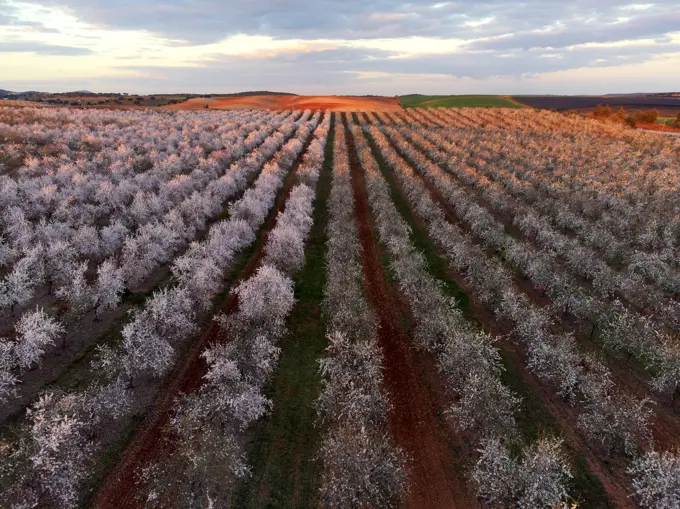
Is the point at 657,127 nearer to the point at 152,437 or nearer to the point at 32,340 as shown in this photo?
the point at 152,437

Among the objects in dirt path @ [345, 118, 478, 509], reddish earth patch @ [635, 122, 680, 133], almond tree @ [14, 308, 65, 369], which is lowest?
dirt path @ [345, 118, 478, 509]

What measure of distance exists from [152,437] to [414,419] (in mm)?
18785

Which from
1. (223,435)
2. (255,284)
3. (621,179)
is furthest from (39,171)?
(621,179)

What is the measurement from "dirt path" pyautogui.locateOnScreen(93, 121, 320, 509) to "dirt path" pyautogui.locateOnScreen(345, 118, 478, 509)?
15.9m

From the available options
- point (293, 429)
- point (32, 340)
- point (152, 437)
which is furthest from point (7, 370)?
point (293, 429)

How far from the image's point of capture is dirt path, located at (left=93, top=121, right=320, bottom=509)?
2348 cm

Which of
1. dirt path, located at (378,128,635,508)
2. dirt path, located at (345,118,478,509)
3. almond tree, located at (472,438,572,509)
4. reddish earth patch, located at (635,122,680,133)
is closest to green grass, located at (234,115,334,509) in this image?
dirt path, located at (345,118,478,509)

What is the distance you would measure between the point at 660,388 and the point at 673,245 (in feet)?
115

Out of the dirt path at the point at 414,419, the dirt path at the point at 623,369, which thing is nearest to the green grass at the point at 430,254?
the dirt path at the point at 414,419

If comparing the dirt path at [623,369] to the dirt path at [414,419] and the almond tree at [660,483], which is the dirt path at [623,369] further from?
the dirt path at [414,419]

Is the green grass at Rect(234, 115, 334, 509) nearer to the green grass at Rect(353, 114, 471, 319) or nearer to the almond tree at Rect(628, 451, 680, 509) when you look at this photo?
the green grass at Rect(353, 114, 471, 319)

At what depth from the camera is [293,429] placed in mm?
28469

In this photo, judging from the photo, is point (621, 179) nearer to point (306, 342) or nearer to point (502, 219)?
point (502, 219)

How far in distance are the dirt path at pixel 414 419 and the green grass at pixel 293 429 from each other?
5.98 metres
